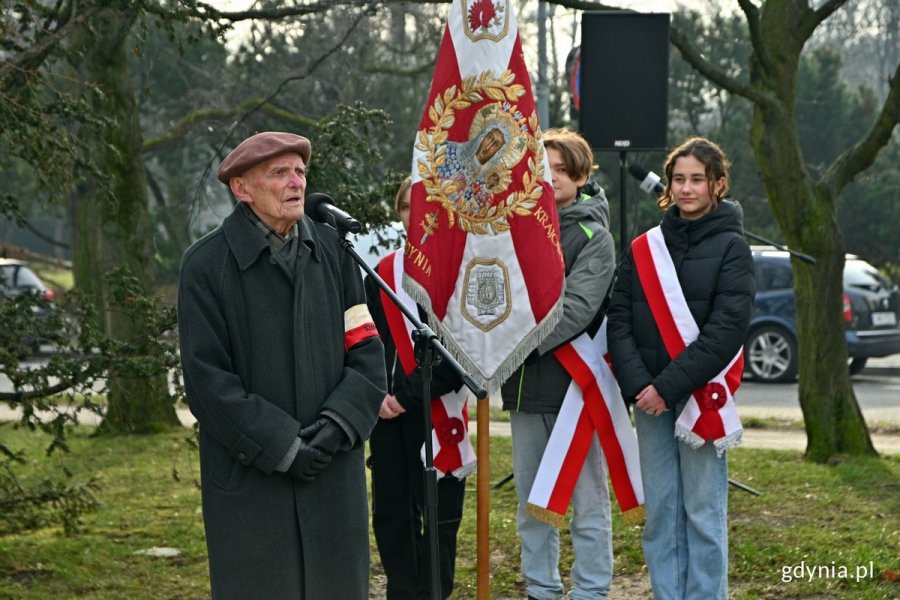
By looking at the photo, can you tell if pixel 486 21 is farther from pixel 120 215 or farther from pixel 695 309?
pixel 120 215

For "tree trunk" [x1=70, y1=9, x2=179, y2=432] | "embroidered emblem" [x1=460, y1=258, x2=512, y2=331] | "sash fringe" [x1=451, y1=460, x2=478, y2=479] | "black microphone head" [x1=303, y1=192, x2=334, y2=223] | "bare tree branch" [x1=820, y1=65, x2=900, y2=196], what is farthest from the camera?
"tree trunk" [x1=70, y1=9, x2=179, y2=432]

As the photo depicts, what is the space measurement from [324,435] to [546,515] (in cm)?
178

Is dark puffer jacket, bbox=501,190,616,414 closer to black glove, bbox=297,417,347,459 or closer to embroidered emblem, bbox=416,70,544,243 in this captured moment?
embroidered emblem, bbox=416,70,544,243

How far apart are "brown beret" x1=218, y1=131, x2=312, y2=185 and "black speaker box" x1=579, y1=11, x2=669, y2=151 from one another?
13.4 ft

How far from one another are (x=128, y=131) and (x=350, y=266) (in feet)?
25.8

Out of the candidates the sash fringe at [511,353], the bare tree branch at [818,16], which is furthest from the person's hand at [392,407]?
the bare tree branch at [818,16]

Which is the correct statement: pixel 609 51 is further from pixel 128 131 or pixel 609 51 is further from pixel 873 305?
pixel 873 305

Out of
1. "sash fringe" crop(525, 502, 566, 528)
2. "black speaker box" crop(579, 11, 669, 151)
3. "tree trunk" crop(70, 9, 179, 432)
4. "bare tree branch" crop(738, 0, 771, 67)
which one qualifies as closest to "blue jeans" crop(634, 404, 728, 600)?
"sash fringe" crop(525, 502, 566, 528)

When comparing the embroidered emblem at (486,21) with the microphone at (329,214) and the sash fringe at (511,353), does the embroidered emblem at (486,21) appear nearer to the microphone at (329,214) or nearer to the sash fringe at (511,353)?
the sash fringe at (511,353)

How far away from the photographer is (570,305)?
556cm

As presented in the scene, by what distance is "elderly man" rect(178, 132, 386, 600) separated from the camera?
3.90 m

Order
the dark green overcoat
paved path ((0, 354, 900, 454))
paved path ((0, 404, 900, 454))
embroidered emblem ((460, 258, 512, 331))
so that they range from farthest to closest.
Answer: paved path ((0, 354, 900, 454)), paved path ((0, 404, 900, 454)), embroidered emblem ((460, 258, 512, 331)), the dark green overcoat

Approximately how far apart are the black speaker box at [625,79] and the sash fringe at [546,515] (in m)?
3.09

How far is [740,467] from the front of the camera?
353 inches
